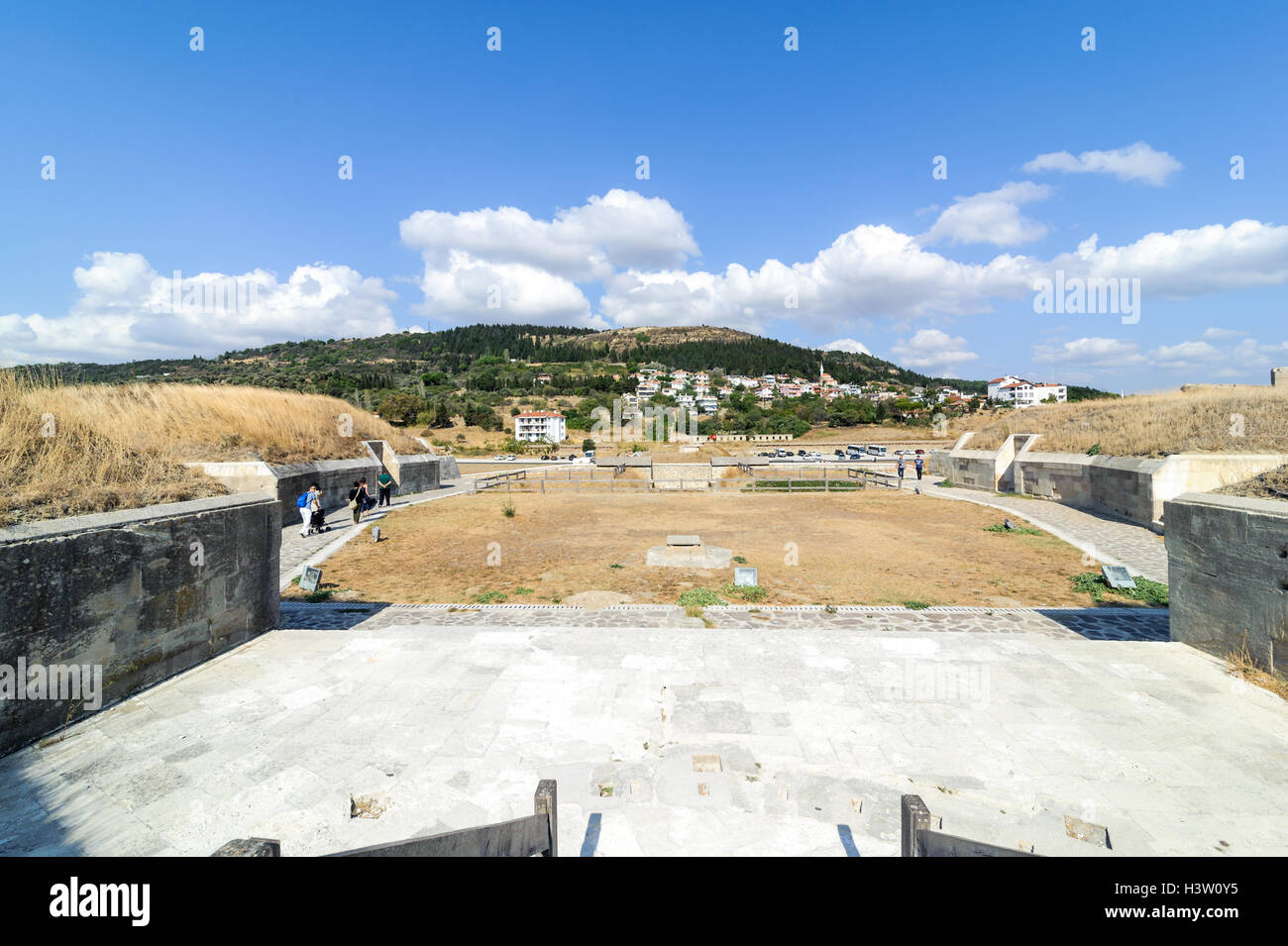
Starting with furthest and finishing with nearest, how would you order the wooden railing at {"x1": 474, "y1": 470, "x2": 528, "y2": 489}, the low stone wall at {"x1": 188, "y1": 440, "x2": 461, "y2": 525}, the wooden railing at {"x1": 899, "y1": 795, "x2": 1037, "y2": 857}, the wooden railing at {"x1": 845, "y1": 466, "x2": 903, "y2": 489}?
the wooden railing at {"x1": 474, "y1": 470, "x2": 528, "y2": 489} → the wooden railing at {"x1": 845, "y1": 466, "x2": 903, "y2": 489} → the low stone wall at {"x1": 188, "y1": 440, "x2": 461, "y2": 525} → the wooden railing at {"x1": 899, "y1": 795, "x2": 1037, "y2": 857}

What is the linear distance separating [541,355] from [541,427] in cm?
8497

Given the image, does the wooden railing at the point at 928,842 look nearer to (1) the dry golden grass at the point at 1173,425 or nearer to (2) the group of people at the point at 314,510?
(2) the group of people at the point at 314,510

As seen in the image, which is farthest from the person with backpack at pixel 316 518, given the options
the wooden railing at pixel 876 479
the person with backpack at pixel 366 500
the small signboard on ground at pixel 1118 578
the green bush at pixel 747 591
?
the wooden railing at pixel 876 479

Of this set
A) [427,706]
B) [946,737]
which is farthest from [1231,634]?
[427,706]

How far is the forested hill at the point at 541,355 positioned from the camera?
9525 centimetres

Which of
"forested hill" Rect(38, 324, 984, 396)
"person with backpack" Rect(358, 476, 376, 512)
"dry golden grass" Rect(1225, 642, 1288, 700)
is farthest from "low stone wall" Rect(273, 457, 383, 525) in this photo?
"forested hill" Rect(38, 324, 984, 396)

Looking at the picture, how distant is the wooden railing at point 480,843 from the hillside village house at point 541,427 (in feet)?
198

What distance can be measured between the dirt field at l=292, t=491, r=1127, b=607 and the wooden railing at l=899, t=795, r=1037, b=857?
6.05 meters

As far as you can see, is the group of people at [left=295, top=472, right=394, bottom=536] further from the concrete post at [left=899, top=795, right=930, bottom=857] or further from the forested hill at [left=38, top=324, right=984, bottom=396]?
the forested hill at [left=38, top=324, right=984, bottom=396]

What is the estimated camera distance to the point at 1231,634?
5.14m

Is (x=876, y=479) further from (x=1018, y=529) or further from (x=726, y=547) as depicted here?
(x=726, y=547)

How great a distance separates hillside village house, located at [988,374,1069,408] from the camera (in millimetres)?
114188
